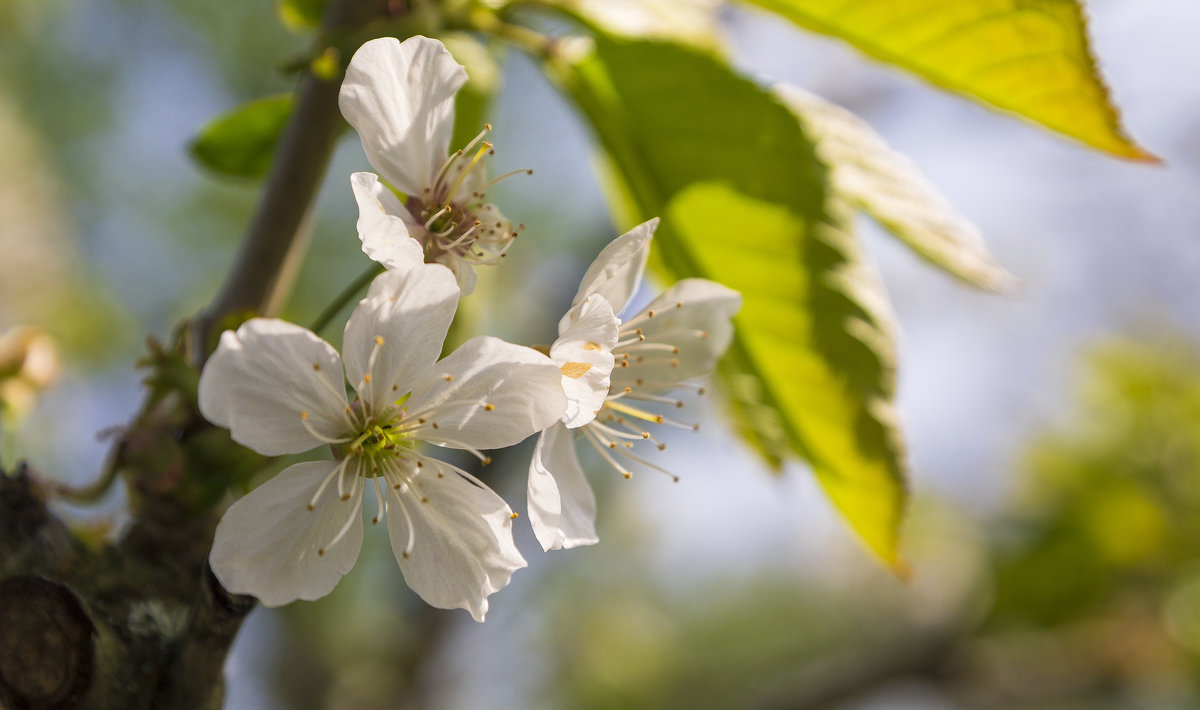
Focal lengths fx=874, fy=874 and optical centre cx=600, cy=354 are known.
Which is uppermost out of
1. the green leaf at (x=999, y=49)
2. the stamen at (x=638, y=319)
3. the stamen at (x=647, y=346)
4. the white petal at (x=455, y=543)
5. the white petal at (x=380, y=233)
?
the green leaf at (x=999, y=49)

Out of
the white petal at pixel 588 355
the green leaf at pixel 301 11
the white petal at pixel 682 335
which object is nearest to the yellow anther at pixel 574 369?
the white petal at pixel 588 355

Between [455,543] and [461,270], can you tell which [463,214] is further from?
[455,543]

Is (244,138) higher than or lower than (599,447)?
higher

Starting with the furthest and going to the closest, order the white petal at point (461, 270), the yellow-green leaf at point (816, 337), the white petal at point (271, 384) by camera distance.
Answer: the yellow-green leaf at point (816, 337) → the white petal at point (461, 270) → the white petal at point (271, 384)

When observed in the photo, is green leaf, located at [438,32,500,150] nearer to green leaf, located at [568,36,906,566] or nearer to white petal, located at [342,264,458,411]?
green leaf, located at [568,36,906,566]

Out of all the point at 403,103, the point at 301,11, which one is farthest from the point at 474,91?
the point at 403,103

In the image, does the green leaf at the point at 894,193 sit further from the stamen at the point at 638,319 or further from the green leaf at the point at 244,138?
the green leaf at the point at 244,138

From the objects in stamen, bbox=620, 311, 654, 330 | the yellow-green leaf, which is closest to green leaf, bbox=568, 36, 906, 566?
the yellow-green leaf
